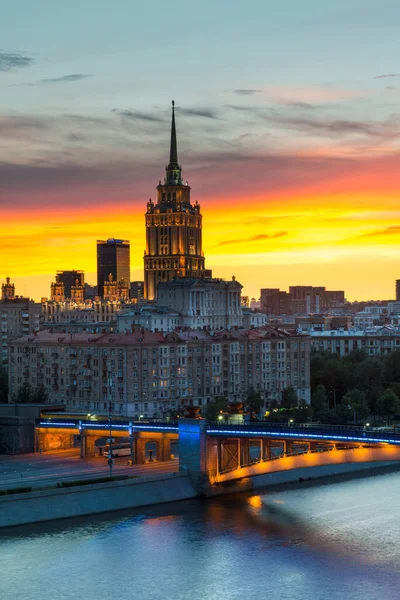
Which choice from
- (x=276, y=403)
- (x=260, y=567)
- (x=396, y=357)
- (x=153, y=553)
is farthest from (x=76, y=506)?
(x=396, y=357)

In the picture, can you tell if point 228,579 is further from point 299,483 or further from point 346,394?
point 346,394

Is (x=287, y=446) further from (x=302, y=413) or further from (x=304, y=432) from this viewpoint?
(x=302, y=413)

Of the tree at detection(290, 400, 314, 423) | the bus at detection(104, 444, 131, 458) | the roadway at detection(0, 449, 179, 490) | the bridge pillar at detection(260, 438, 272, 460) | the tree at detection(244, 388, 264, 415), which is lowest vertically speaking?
the roadway at detection(0, 449, 179, 490)

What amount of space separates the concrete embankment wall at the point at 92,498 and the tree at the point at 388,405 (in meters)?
55.7

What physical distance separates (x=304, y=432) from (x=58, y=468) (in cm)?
2035

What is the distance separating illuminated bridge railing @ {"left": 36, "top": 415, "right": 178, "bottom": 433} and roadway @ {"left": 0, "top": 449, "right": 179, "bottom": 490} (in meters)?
2.42

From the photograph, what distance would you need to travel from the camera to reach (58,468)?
9831 cm

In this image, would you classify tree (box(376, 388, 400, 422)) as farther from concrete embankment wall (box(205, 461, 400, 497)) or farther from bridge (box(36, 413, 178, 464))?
bridge (box(36, 413, 178, 464))

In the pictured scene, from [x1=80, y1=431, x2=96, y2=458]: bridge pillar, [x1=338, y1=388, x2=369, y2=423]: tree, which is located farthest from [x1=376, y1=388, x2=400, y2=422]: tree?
[x1=80, y1=431, x2=96, y2=458]: bridge pillar

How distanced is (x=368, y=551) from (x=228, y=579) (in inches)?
342

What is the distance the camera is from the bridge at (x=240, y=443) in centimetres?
8531

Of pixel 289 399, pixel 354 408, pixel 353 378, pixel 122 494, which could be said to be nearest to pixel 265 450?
pixel 122 494

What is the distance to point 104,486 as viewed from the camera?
8812cm

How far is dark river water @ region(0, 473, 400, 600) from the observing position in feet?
221
